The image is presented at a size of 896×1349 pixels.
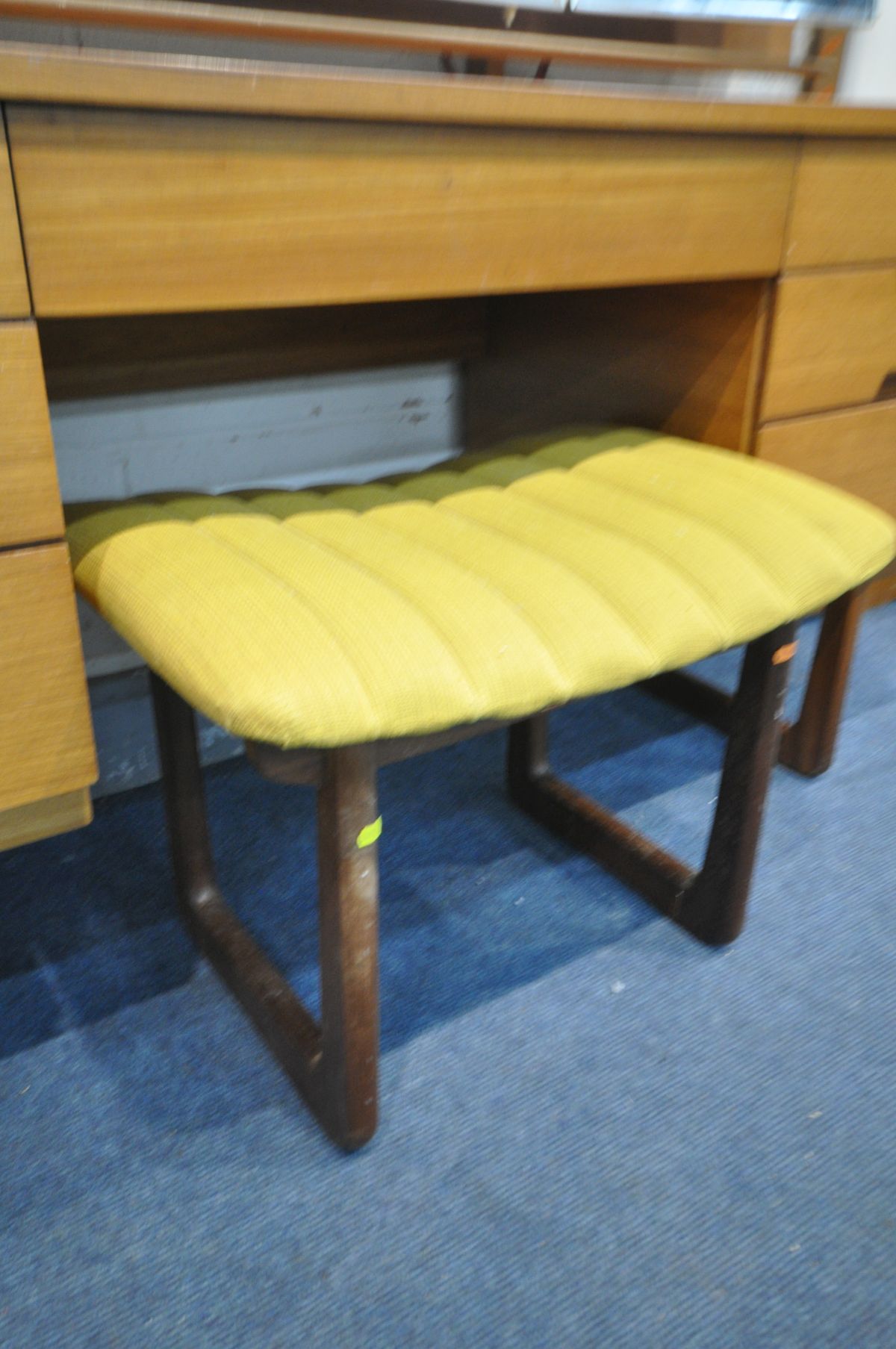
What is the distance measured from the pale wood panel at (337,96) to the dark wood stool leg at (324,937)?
1.32 feet

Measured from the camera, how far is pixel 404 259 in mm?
713

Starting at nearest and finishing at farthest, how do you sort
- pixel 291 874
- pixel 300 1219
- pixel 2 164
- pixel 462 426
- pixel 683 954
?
pixel 2 164
pixel 300 1219
pixel 683 954
pixel 291 874
pixel 462 426

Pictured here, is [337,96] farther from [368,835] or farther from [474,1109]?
[474,1109]

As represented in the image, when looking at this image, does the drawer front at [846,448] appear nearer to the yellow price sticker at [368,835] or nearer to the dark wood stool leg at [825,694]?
the dark wood stool leg at [825,694]

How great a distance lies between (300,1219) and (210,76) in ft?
2.43

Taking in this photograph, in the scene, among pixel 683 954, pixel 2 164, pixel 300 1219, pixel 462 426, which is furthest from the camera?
pixel 462 426

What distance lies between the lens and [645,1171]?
2.36 ft

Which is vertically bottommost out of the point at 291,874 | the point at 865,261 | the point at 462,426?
the point at 291,874

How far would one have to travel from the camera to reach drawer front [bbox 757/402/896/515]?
1045 mm

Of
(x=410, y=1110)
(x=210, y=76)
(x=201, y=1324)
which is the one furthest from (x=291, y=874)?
(x=210, y=76)

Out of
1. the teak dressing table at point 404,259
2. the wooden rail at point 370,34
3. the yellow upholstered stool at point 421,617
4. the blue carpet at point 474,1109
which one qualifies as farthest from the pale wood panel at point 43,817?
the wooden rail at point 370,34

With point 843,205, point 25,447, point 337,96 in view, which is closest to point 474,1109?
point 25,447

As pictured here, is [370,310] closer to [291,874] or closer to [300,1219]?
[291,874]

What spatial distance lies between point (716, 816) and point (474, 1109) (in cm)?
33
